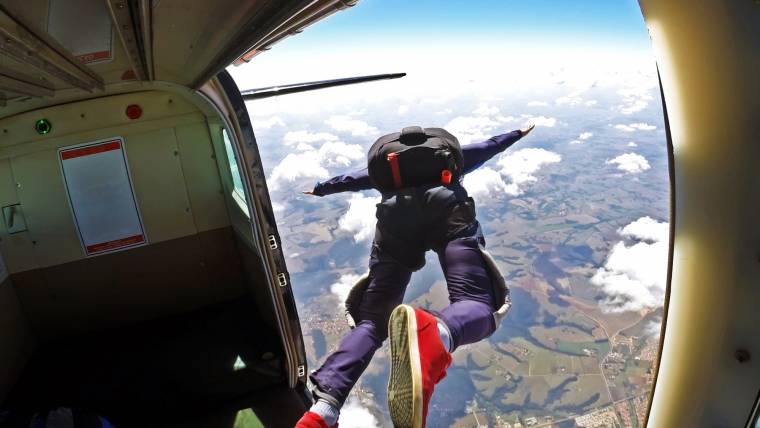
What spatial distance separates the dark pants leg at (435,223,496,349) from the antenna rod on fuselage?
2.00 m

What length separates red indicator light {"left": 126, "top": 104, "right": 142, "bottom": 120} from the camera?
13.1 ft

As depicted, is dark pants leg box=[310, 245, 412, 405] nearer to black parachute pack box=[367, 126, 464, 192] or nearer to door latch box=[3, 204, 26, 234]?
black parachute pack box=[367, 126, 464, 192]

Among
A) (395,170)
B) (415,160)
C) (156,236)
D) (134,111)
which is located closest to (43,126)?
(134,111)

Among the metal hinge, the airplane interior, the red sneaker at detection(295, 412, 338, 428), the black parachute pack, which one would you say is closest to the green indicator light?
the airplane interior

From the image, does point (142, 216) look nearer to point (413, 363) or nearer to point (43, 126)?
point (43, 126)

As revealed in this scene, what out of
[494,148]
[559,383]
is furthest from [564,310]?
[494,148]

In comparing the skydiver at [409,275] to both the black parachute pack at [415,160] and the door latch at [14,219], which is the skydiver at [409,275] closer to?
the black parachute pack at [415,160]

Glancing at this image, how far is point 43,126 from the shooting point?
3.81 meters

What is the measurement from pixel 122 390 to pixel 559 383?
3211 inches

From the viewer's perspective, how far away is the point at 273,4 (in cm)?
121

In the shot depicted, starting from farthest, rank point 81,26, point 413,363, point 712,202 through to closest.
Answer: point 413,363
point 81,26
point 712,202

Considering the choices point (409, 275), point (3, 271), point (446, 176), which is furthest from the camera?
point (3, 271)

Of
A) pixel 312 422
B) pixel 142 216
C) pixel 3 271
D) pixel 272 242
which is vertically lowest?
pixel 312 422

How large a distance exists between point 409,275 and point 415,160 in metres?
0.97
